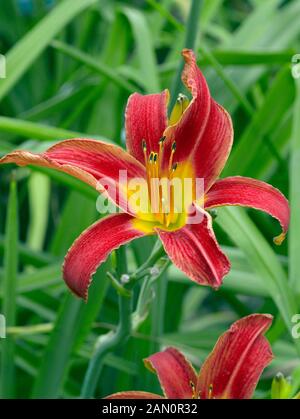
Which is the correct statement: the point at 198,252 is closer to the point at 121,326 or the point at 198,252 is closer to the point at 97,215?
the point at 121,326

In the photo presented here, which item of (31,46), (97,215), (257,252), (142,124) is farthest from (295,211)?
(31,46)

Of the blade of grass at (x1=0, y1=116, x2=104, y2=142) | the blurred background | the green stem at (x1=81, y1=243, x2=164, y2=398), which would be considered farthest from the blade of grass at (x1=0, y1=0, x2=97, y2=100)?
the green stem at (x1=81, y1=243, x2=164, y2=398)

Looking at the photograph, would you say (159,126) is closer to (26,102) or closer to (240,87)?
(240,87)

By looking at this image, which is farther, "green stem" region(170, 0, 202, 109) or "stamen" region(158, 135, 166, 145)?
"green stem" region(170, 0, 202, 109)

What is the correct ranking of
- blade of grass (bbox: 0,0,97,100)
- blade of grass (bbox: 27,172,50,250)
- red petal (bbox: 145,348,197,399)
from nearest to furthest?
1. red petal (bbox: 145,348,197,399)
2. blade of grass (bbox: 0,0,97,100)
3. blade of grass (bbox: 27,172,50,250)

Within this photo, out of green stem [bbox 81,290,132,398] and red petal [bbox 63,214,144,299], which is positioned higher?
red petal [bbox 63,214,144,299]

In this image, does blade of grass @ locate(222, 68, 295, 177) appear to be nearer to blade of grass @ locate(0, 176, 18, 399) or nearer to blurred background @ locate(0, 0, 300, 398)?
blurred background @ locate(0, 0, 300, 398)

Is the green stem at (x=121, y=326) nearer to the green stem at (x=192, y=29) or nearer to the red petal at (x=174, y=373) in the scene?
the red petal at (x=174, y=373)

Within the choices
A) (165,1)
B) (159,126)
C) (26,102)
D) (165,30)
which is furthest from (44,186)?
(159,126)
